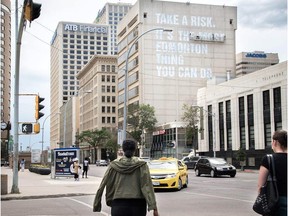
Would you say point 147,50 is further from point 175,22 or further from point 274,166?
point 274,166

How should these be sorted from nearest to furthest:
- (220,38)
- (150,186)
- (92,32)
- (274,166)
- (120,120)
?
1. (274,166)
2. (150,186)
3. (220,38)
4. (120,120)
5. (92,32)

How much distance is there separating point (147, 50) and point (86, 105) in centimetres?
6557

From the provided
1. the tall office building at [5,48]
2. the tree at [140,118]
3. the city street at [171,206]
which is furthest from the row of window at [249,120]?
the city street at [171,206]

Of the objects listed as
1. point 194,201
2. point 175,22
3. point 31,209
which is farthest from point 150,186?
point 175,22

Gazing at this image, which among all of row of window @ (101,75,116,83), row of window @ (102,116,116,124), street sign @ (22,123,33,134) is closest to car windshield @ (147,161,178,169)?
street sign @ (22,123,33,134)

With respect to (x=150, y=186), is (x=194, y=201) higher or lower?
lower

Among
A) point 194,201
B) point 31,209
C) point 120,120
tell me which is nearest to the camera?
point 31,209

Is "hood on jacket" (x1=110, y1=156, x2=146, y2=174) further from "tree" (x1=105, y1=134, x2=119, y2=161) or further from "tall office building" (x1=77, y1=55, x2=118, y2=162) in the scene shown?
"tall office building" (x1=77, y1=55, x2=118, y2=162)

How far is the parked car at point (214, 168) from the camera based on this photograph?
3462cm

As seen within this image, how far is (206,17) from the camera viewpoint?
338 ft

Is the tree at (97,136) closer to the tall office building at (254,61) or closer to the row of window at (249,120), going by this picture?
the tall office building at (254,61)

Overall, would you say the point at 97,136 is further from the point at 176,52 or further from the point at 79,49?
the point at 79,49

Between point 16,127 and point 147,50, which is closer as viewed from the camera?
point 16,127

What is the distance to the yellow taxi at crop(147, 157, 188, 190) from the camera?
67.3 feet
